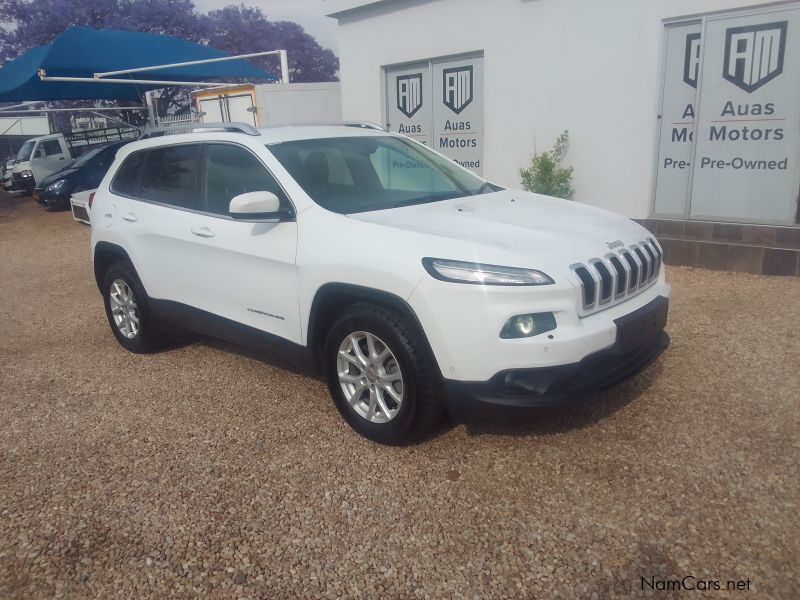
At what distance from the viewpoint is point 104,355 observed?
543cm

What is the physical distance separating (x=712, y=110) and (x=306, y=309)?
5.72 m

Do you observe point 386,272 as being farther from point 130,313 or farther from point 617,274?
point 130,313

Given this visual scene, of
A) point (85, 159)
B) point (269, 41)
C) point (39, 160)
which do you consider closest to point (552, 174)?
point (85, 159)

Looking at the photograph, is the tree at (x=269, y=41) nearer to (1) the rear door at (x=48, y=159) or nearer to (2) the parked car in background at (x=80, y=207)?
(1) the rear door at (x=48, y=159)

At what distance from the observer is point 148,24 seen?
104 feet

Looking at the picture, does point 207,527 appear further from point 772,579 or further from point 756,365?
point 756,365

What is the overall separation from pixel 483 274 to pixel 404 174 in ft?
5.71

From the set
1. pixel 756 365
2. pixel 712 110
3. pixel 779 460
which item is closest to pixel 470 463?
pixel 779 460

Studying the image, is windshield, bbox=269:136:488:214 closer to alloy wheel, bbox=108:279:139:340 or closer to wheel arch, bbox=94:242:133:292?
wheel arch, bbox=94:242:133:292

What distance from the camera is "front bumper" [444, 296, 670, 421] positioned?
9.99 ft

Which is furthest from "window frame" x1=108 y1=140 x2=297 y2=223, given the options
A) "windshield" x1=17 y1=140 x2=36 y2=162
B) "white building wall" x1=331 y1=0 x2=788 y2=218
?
"windshield" x1=17 y1=140 x2=36 y2=162

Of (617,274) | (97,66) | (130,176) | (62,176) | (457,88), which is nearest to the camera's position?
A: (617,274)

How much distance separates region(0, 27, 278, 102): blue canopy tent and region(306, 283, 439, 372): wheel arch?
1199 cm

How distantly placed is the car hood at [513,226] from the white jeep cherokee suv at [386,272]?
1cm
